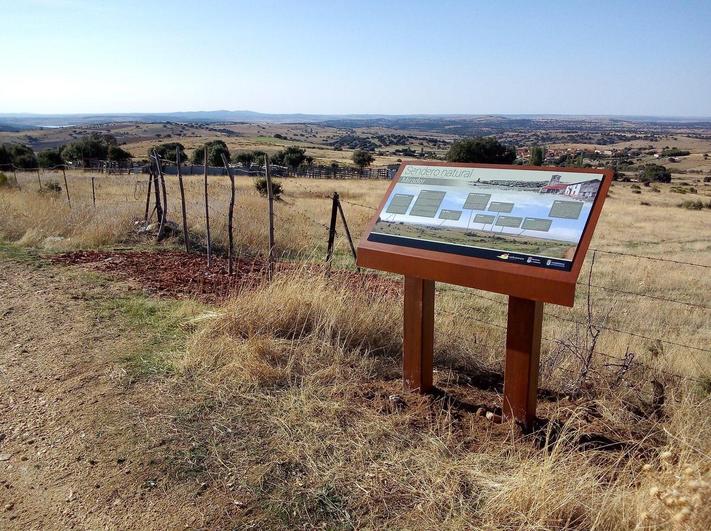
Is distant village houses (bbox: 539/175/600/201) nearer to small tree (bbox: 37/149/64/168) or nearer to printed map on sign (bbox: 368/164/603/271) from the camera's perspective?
printed map on sign (bbox: 368/164/603/271)

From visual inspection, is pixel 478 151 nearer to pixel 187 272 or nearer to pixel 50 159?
pixel 50 159

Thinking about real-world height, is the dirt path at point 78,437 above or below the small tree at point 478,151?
below

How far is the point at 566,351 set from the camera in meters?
5.23

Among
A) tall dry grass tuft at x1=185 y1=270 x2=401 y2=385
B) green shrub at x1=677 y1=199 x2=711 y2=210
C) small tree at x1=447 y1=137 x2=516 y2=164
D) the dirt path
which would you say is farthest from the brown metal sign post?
small tree at x1=447 y1=137 x2=516 y2=164

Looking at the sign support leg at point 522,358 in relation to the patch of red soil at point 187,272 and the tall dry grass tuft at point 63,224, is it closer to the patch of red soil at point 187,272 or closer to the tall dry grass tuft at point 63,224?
the patch of red soil at point 187,272

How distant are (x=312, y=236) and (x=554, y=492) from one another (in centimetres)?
1132

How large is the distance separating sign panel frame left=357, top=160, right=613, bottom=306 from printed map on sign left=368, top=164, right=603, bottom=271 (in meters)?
0.04

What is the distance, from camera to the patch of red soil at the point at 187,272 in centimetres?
734

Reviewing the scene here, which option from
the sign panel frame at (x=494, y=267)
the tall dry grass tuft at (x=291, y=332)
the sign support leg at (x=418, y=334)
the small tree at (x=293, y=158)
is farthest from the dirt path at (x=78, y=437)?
the small tree at (x=293, y=158)

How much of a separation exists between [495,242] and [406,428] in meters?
1.41

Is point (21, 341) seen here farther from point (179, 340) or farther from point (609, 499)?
point (609, 499)

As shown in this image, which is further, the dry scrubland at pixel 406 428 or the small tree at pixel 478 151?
the small tree at pixel 478 151

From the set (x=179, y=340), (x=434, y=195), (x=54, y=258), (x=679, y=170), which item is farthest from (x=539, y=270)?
(x=679, y=170)

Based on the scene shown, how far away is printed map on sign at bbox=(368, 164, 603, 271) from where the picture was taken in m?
3.40
